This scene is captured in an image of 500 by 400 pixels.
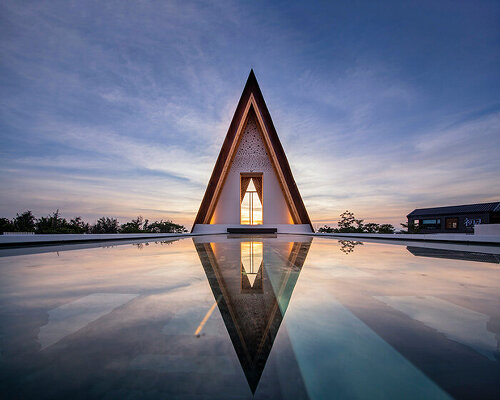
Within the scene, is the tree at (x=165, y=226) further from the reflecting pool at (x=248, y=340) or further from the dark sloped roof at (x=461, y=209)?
the dark sloped roof at (x=461, y=209)

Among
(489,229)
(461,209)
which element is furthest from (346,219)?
(461,209)

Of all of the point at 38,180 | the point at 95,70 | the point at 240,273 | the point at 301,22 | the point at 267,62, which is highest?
the point at 301,22

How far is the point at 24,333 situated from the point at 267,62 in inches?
622

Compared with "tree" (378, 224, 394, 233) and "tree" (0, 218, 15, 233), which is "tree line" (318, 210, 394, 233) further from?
"tree" (0, 218, 15, 233)

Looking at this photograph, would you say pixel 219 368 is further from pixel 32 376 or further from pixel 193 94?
pixel 193 94

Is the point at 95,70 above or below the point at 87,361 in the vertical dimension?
above

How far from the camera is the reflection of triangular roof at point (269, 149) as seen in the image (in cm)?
1466

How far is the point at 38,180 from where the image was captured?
15.2 metres

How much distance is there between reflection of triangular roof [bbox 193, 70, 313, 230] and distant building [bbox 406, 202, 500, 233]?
16149mm

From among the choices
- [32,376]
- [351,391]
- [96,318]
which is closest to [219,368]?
[351,391]

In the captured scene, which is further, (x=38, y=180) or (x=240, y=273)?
(x=38, y=180)

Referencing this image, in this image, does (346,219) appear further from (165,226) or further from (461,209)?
(461,209)

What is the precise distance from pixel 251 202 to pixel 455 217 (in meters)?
29.4

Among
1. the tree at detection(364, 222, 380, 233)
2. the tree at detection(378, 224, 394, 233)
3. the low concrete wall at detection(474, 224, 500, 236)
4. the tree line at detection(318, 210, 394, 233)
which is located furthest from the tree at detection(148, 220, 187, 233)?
the low concrete wall at detection(474, 224, 500, 236)
